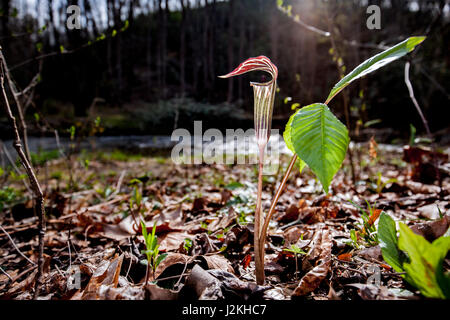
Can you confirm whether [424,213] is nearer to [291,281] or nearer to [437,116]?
[291,281]

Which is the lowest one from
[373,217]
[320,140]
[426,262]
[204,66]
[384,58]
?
[373,217]

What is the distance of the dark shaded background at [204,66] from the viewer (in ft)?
37.6

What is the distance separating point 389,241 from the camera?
32.8 inches

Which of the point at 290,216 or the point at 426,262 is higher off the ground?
the point at 426,262

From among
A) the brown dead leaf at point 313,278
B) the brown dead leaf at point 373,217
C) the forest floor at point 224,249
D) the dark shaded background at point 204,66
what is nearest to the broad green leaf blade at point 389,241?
the forest floor at point 224,249

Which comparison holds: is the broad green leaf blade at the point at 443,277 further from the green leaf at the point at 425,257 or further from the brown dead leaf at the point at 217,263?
the brown dead leaf at the point at 217,263

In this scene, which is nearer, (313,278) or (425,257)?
(425,257)

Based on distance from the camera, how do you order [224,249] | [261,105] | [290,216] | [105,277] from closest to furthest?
1. [261,105]
2. [105,277]
3. [224,249]
4. [290,216]

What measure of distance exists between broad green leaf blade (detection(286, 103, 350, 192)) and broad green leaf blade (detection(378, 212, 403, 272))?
14.9 inches

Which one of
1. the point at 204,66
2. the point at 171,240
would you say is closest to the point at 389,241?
the point at 171,240

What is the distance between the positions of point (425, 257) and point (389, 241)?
189mm

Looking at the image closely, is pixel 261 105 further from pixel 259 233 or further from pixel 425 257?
pixel 425 257

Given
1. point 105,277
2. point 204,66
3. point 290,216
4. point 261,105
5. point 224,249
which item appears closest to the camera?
point 261,105

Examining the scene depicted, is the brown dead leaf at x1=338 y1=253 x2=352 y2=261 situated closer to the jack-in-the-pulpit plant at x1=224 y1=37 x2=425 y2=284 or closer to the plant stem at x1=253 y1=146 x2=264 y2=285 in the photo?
the plant stem at x1=253 y1=146 x2=264 y2=285
